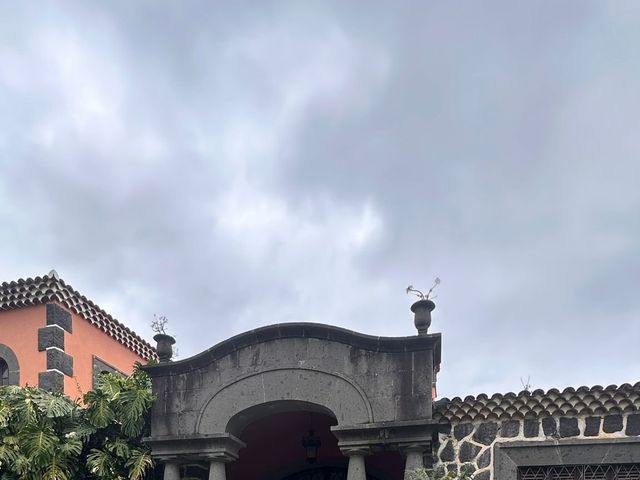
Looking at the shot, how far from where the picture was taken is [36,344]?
44.2ft

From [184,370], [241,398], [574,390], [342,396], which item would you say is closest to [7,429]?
[184,370]

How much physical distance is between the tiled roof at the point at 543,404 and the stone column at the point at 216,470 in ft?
10.2

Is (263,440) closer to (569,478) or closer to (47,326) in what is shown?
(47,326)

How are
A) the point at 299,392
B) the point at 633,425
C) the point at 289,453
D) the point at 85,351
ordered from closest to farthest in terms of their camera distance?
the point at 633,425 < the point at 299,392 < the point at 289,453 < the point at 85,351

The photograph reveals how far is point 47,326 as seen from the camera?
13.5m

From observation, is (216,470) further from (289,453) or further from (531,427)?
(531,427)

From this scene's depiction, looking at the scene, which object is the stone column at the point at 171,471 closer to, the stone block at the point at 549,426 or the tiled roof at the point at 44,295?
the tiled roof at the point at 44,295

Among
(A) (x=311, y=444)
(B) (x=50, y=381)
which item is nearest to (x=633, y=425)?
(A) (x=311, y=444)

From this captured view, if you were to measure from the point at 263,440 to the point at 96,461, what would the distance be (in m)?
3.41

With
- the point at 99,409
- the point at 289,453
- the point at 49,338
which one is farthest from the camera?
the point at 289,453

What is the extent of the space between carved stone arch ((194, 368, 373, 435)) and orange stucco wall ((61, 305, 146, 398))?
3.41m

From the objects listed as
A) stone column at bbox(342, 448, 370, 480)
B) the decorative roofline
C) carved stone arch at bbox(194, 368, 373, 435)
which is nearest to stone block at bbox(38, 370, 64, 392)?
the decorative roofline

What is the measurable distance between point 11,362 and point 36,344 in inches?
24.1

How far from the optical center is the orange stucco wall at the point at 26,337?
13.4 metres
